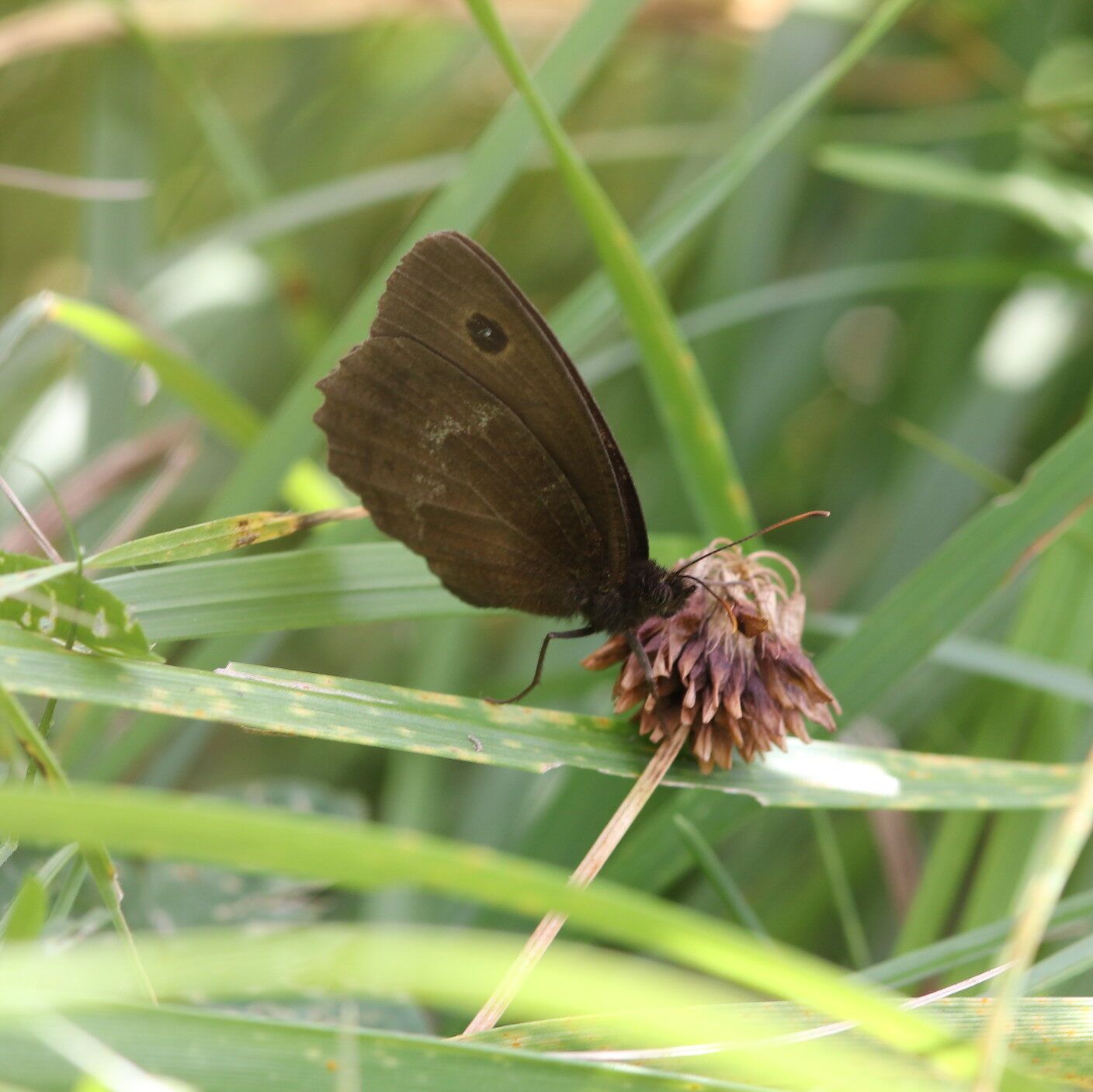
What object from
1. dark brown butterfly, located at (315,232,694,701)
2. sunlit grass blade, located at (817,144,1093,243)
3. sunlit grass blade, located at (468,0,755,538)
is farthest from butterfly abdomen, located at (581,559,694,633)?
sunlit grass blade, located at (817,144,1093,243)

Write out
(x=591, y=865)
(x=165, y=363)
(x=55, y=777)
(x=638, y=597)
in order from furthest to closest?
1. (x=165, y=363)
2. (x=638, y=597)
3. (x=591, y=865)
4. (x=55, y=777)

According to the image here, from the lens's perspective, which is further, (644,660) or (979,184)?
(979,184)

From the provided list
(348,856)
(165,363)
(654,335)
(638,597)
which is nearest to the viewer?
(348,856)

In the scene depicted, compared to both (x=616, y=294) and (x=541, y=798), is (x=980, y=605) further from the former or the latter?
(x=541, y=798)

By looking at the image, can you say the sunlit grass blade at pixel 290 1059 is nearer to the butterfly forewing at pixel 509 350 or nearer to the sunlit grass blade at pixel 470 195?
the butterfly forewing at pixel 509 350

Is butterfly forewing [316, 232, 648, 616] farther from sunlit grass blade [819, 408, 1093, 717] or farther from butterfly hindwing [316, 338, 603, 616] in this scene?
sunlit grass blade [819, 408, 1093, 717]

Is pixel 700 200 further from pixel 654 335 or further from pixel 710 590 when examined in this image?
pixel 710 590

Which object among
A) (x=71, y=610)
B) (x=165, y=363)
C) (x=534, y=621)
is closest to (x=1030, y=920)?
(x=71, y=610)
